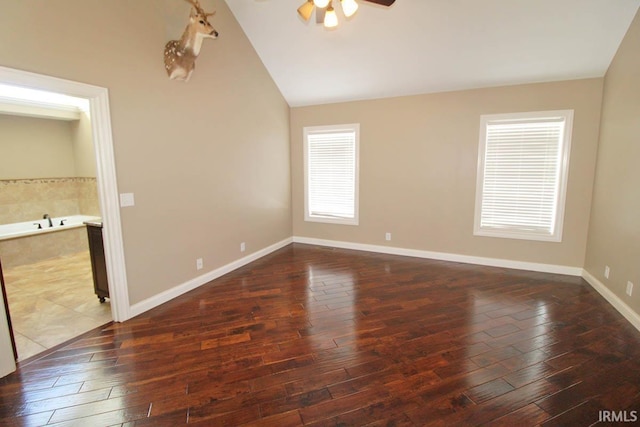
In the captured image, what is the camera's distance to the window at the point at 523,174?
3.94 metres

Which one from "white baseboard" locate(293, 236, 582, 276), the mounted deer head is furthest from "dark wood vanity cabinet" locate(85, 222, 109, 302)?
"white baseboard" locate(293, 236, 582, 276)

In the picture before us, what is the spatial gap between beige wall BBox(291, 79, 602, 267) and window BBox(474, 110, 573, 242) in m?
0.10

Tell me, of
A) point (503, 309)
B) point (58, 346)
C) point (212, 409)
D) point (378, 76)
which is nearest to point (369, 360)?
point (212, 409)

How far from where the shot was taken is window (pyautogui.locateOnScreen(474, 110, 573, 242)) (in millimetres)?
3939

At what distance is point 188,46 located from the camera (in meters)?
2.99

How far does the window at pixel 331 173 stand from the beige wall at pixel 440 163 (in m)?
0.14

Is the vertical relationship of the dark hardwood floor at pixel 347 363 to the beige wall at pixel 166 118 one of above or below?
below

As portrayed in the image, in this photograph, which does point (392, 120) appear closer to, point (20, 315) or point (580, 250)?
point (580, 250)

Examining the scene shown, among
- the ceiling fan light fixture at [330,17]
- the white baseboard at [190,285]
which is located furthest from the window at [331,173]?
the ceiling fan light fixture at [330,17]

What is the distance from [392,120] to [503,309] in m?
3.16

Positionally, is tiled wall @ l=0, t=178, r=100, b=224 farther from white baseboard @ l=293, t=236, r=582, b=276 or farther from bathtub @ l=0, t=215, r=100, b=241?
white baseboard @ l=293, t=236, r=582, b=276

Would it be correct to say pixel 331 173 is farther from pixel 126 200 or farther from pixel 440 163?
pixel 126 200

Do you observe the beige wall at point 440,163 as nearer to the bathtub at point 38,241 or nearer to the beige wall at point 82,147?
the beige wall at point 82,147
